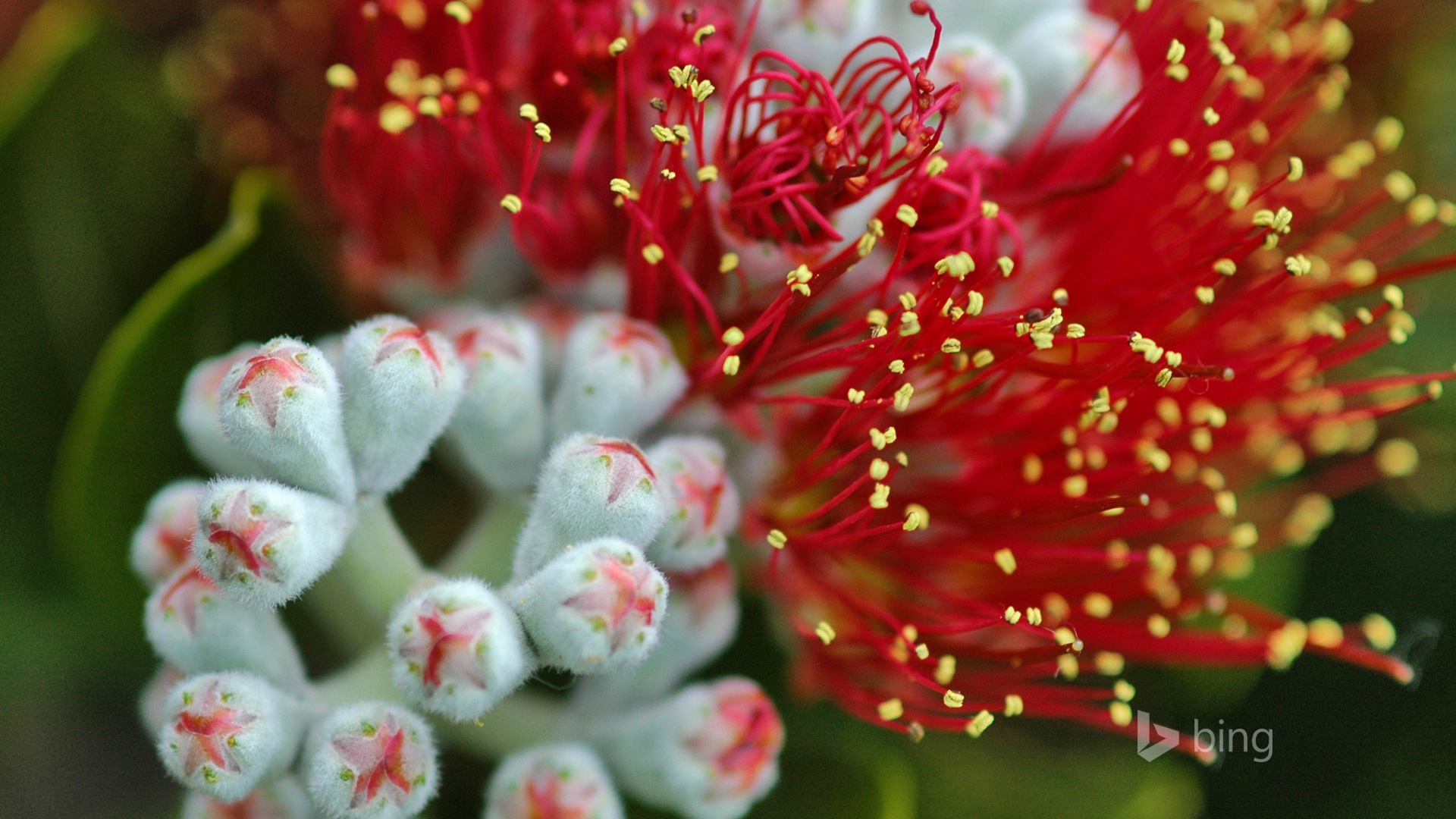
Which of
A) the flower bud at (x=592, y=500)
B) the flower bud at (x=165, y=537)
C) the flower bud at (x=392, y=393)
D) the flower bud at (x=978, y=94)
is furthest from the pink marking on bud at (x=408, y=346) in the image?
the flower bud at (x=978, y=94)

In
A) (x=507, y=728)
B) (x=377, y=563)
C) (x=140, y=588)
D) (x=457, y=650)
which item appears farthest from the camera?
(x=140, y=588)

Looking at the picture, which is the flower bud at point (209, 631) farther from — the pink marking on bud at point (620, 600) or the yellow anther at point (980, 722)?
the yellow anther at point (980, 722)

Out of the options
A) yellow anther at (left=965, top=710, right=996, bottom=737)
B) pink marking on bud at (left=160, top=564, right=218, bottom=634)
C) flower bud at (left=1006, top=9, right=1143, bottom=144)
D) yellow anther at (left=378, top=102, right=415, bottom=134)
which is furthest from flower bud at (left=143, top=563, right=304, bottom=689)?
flower bud at (left=1006, top=9, right=1143, bottom=144)

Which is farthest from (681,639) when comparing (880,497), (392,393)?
(392,393)

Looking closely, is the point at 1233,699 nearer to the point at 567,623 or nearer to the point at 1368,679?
the point at 1368,679

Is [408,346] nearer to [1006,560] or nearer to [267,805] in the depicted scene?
[267,805]

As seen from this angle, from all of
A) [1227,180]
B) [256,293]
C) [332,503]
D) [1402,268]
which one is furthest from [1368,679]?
[256,293]
